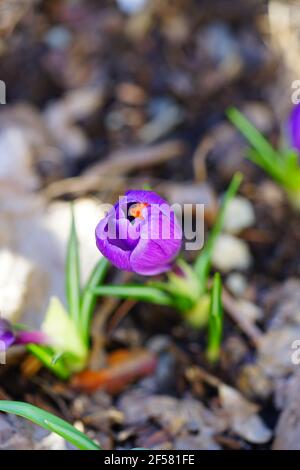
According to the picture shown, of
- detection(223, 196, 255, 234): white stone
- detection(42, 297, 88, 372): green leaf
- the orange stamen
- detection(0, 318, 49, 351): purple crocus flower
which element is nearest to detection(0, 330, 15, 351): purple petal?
detection(0, 318, 49, 351): purple crocus flower

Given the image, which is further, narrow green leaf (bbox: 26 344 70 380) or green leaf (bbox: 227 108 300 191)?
green leaf (bbox: 227 108 300 191)

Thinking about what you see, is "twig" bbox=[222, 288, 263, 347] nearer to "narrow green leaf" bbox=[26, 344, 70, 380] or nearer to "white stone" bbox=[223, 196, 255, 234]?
"white stone" bbox=[223, 196, 255, 234]

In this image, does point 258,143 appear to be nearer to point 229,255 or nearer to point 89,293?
point 229,255

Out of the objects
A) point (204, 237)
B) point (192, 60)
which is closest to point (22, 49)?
Result: point (192, 60)

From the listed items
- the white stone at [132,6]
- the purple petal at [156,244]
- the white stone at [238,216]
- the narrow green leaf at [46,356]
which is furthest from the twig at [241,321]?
the white stone at [132,6]

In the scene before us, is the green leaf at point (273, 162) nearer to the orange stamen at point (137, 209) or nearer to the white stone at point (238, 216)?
the white stone at point (238, 216)

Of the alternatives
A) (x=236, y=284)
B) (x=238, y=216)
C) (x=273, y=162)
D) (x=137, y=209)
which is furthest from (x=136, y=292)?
(x=273, y=162)

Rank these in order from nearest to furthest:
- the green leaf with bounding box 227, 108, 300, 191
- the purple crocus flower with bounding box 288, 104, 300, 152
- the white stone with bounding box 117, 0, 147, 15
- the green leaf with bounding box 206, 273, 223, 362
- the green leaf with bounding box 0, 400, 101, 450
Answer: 1. the green leaf with bounding box 0, 400, 101, 450
2. the green leaf with bounding box 206, 273, 223, 362
3. the purple crocus flower with bounding box 288, 104, 300, 152
4. the green leaf with bounding box 227, 108, 300, 191
5. the white stone with bounding box 117, 0, 147, 15
